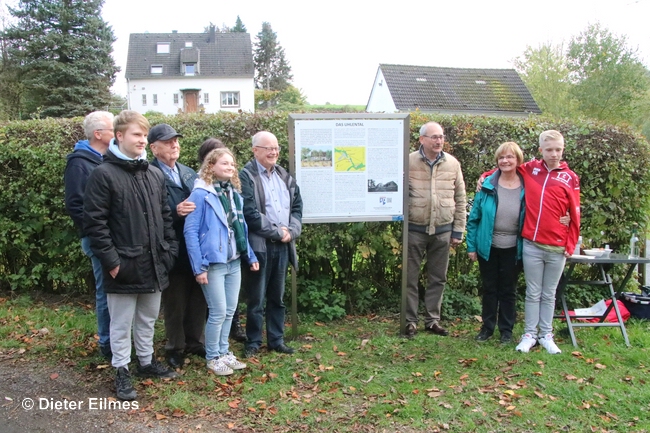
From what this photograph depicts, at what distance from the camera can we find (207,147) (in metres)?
4.70

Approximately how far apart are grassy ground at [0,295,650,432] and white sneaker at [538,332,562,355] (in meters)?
0.09

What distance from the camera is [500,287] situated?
210 inches

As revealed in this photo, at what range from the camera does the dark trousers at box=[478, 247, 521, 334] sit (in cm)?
520

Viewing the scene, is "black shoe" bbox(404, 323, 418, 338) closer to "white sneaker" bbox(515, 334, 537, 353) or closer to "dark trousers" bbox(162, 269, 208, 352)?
"white sneaker" bbox(515, 334, 537, 353)

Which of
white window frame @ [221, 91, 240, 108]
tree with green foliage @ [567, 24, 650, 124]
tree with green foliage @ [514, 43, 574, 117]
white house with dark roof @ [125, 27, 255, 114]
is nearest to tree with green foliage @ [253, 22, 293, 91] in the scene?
white house with dark roof @ [125, 27, 255, 114]

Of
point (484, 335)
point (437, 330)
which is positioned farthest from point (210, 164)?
point (484, 335)

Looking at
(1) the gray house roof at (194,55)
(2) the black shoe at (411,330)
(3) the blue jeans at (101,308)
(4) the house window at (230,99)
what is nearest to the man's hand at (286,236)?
(3) the blue jeans at (101,308)

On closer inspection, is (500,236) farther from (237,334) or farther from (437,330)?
(237,334)

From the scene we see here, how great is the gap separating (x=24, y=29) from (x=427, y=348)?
38.4 meters

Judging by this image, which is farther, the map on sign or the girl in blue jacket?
the map on sign

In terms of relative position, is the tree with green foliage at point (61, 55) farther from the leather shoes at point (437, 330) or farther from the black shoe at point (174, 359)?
the leather shoes at point (437, 330)

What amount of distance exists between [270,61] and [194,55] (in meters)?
21.4

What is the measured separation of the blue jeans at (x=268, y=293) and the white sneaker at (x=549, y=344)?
8.31 feet

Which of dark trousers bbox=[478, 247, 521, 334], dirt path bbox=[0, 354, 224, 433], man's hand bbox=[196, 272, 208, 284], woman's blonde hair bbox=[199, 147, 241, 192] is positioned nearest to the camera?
dirt path bbox=[0, 354, 224, 433]
